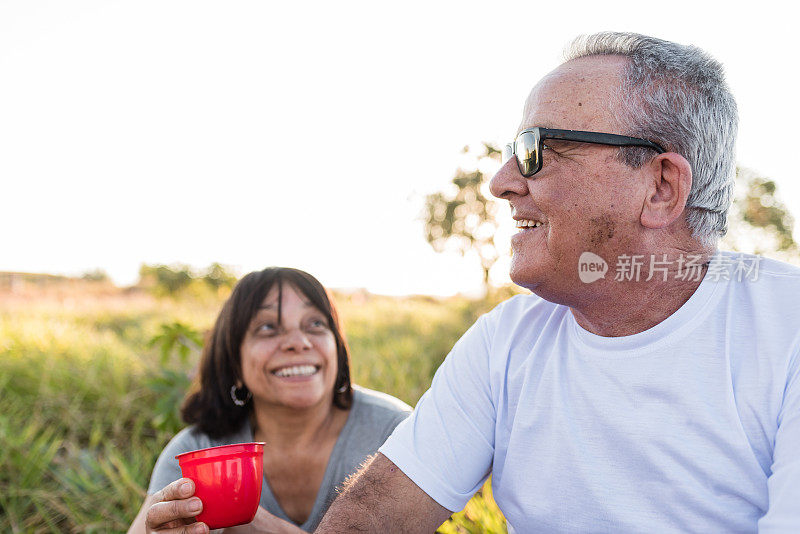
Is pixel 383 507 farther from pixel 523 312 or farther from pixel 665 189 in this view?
pixel 665 189

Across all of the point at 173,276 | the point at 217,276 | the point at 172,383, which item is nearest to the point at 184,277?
the point at 173,276

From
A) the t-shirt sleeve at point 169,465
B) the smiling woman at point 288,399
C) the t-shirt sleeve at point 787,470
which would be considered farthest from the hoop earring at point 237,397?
the t-shirt sleeve at point 787,470

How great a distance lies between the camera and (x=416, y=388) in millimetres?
5227

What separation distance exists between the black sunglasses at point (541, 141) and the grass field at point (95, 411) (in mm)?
1422

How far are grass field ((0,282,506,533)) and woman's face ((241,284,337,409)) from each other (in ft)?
2.81

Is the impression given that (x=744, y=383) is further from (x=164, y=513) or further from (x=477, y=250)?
(x=477, y=250)

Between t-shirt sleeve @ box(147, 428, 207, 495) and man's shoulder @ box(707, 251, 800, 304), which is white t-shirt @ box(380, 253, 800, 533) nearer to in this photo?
man's shoulder @ box(707, 251, 800, 304)

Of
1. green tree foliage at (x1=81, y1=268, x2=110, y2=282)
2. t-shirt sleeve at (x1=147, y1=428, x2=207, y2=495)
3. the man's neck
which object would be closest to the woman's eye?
t-shirt sleeve at (x1=147, y1=428, x2=207, y2=495)

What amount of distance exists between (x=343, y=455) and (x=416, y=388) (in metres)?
2.43

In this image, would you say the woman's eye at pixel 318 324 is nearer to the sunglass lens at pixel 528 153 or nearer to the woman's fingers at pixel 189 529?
the woman's fingers at pixel 189 529

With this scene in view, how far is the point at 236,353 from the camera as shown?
10.3ft

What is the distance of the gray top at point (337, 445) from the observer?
8.77 feet

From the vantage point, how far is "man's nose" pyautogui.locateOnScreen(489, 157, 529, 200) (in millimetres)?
1893

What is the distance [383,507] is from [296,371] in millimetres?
1203
